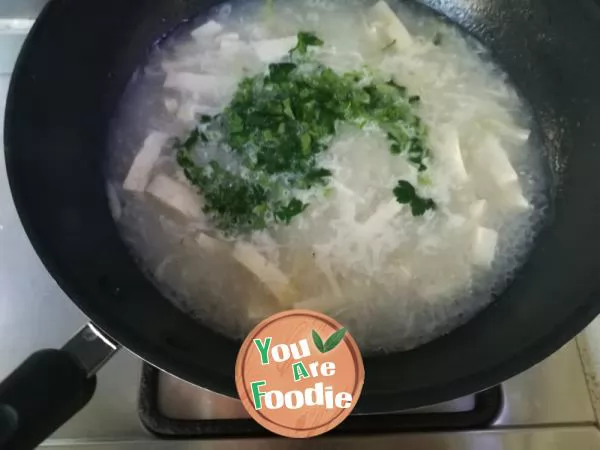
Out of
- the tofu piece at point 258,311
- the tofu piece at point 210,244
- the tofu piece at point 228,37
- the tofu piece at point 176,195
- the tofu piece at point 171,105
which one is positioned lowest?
the tofu piece at point 258,311

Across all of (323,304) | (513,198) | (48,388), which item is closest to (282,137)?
(323,304)

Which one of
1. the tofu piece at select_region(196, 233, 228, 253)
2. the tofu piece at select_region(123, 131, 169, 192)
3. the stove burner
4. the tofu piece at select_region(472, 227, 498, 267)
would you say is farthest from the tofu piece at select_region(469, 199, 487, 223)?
the tofu piece at select_region(123, 131, 169, 192)

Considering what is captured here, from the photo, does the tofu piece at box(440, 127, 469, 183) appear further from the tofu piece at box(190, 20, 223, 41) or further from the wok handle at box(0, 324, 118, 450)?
the wok handle at box(0, 324, 118, 450)

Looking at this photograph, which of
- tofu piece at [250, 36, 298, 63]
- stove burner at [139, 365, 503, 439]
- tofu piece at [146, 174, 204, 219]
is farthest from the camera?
tofu piece at [250, 36, 298, 63]

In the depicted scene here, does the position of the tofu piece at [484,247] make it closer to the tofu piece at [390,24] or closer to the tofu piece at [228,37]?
the tofu piece at [390,24]

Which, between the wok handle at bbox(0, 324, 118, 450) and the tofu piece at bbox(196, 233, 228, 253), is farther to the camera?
the tofu piece at bbox(196, 233, 228, 253)

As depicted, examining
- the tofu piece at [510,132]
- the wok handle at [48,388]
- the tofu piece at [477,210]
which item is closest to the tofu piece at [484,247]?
the tofu piece at [477,210]

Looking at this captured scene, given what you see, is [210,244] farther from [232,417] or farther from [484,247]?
[484,247]
